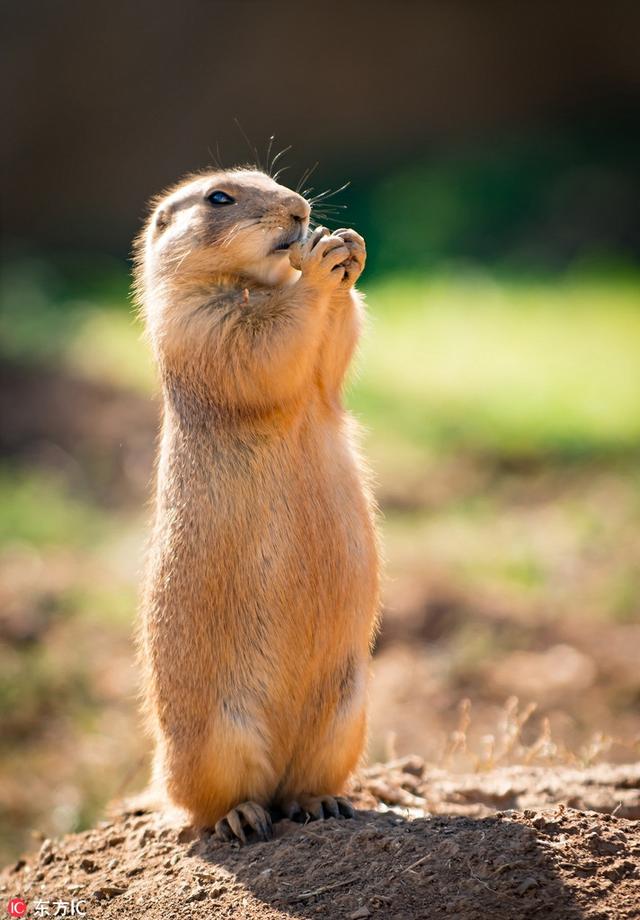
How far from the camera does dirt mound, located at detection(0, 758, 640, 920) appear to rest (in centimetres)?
368

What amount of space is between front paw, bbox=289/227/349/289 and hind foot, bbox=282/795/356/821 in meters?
2.02

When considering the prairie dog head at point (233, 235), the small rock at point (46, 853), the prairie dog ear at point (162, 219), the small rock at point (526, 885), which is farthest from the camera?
the prairie dog ear at point (162, 219)

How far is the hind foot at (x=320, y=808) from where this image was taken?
15.1 ft

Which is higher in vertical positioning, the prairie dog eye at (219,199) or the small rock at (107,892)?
the prairie dog eye at (219,199)

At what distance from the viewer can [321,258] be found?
4.57 meters

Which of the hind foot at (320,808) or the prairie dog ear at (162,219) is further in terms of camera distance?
the prairie dog ear at (162,219)

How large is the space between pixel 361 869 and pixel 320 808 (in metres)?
0.65

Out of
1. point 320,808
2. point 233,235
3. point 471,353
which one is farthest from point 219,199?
point 471,353

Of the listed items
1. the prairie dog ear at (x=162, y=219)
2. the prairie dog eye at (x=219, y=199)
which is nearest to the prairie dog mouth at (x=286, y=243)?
the prairie dog eye at (x=219, y=199)

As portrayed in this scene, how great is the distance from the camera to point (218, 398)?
464 cm

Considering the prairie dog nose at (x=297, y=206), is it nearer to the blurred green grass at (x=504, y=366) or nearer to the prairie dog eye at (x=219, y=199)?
the prairie dog eye at (x=219, y=199)

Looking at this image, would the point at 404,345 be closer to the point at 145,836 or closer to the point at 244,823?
the point at 145,836

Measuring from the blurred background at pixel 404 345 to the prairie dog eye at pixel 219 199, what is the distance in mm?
1447

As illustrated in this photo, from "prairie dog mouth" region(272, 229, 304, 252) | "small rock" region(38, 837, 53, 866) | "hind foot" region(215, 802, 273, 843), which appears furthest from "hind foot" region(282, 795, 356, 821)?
"prairie dog mouth" region(272, 229, 304, 252)
